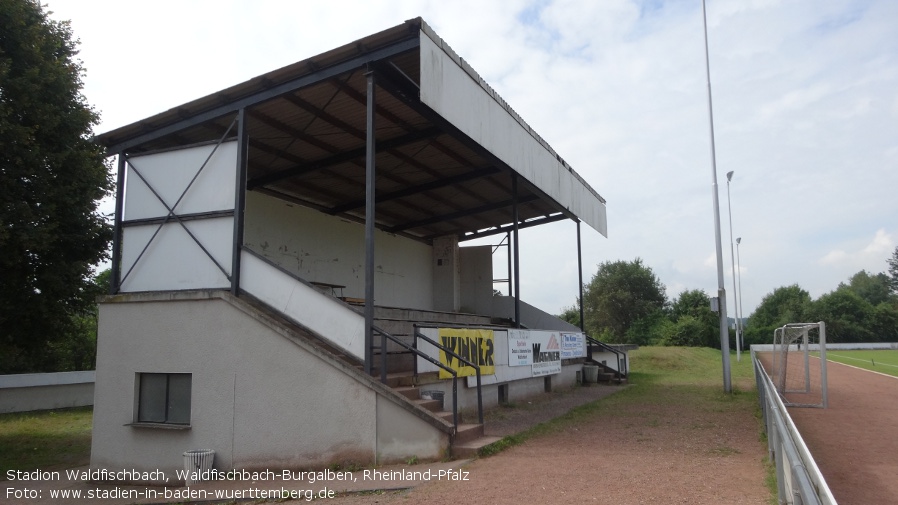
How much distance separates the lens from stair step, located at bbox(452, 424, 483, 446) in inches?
365

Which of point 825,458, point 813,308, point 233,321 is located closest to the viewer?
point 825,458

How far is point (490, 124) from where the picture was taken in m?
12.3

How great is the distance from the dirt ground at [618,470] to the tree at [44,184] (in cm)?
1164

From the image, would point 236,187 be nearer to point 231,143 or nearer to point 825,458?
point 231,143

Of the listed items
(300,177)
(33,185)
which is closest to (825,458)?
(300,177)

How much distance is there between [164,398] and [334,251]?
881cm

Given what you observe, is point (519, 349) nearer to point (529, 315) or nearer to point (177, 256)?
point (177, 256)

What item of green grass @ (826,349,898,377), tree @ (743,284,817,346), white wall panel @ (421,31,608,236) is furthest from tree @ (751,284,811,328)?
white wall panel @ (421,31,608,236)

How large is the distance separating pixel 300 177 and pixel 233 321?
6.55 metres

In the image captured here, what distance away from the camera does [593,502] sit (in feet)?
21.2

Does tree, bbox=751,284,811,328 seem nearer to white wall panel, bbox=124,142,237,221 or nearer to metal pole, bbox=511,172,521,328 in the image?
metal pole, bbox=511,172,521,328

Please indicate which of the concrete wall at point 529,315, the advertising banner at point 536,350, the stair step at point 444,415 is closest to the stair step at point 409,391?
the stair step at point 444,415

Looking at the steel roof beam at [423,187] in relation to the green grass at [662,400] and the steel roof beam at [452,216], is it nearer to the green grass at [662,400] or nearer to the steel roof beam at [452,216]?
the steel roof beam at [452,216]

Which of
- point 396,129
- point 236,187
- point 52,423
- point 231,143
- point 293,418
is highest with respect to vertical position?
Result: point 396,129
